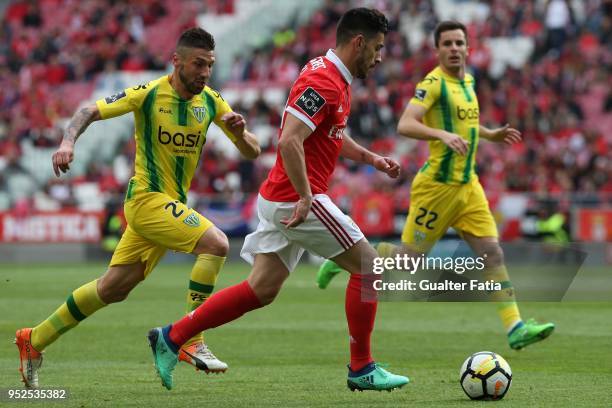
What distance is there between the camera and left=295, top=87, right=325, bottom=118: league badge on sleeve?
7.32 metres

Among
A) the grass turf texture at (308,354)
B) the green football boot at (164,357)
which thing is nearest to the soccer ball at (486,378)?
the grass turf texture at (308,354)

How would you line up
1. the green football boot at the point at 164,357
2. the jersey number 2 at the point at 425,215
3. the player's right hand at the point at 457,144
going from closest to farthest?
the green football boot at the point at 164,357 → the player's right hand at the point at 457,144 → the jersey number 2 at the point at 425,215

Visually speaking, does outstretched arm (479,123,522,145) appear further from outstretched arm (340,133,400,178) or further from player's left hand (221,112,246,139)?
player's left hand (221,112,246,139)

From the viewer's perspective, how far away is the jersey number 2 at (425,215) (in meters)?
11.1

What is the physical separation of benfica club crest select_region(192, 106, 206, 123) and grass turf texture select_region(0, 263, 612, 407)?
6.16 feet

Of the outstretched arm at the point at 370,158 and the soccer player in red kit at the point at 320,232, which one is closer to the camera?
the soccer player in red kit at the point at 320,232

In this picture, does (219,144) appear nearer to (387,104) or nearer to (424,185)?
(387,104)

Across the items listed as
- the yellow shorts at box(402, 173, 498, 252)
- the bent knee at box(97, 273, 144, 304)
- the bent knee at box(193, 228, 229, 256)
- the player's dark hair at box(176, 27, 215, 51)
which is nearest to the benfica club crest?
the player's dark hair at box(176, 27, 215, 51)

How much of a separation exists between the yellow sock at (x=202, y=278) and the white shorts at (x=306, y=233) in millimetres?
848

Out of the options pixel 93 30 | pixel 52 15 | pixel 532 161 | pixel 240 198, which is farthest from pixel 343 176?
pixel 52 15

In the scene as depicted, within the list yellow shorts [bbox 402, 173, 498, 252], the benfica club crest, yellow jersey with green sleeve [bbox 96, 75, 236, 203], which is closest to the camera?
yellow jersey with green sleeve [bbox 96, 75, 236, 203]

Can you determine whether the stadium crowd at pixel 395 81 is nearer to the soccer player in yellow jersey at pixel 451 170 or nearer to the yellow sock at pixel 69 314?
the soccer player in yellow jersey at pixel 451 170

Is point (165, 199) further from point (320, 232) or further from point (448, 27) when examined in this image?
point (448, 27)

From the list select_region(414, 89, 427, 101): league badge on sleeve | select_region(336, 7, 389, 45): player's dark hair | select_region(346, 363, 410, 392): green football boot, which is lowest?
select_region(346, 363, 410, 392): green football boot
